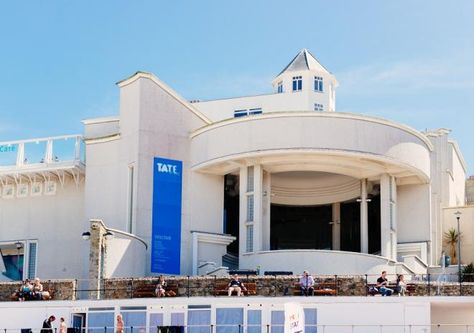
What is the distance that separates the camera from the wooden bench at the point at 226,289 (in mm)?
42125

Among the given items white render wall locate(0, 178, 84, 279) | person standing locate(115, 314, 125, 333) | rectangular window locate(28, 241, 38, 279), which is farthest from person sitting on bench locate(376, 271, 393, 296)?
rectangular window locate(28, 241, 38, 279)

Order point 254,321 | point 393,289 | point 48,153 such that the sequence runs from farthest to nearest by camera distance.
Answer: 1. point 48,153
2. point 393,289
3. point 254,321

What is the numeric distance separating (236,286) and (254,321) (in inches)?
68.9

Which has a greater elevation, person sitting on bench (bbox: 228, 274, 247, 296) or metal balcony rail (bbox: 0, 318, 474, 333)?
person sitting on bench (bbox: 228, 274, 247, 296)

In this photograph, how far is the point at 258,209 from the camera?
51125 mm

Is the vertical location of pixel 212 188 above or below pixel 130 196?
above

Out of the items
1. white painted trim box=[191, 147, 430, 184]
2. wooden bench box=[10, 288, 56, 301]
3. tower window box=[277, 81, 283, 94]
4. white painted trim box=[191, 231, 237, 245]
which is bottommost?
wooden bench box=[10, 288, 56, 301]

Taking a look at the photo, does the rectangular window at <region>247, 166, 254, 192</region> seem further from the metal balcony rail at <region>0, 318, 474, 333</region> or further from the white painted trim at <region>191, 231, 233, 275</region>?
the metal balcony rail at <region>0, 318, 474, 333</region>

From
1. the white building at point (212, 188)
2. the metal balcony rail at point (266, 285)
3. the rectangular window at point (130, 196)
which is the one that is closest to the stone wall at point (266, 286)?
the metal balcony rail at point (266, 285)

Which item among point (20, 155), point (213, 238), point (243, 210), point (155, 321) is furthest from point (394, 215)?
point (20, 155)

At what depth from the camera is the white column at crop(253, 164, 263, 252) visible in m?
50.8

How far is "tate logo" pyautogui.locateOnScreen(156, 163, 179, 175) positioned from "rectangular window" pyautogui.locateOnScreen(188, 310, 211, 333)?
13197mm

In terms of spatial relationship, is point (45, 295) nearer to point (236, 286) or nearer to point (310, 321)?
point (236, 286)

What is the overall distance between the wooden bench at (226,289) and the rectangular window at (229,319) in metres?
1.51
